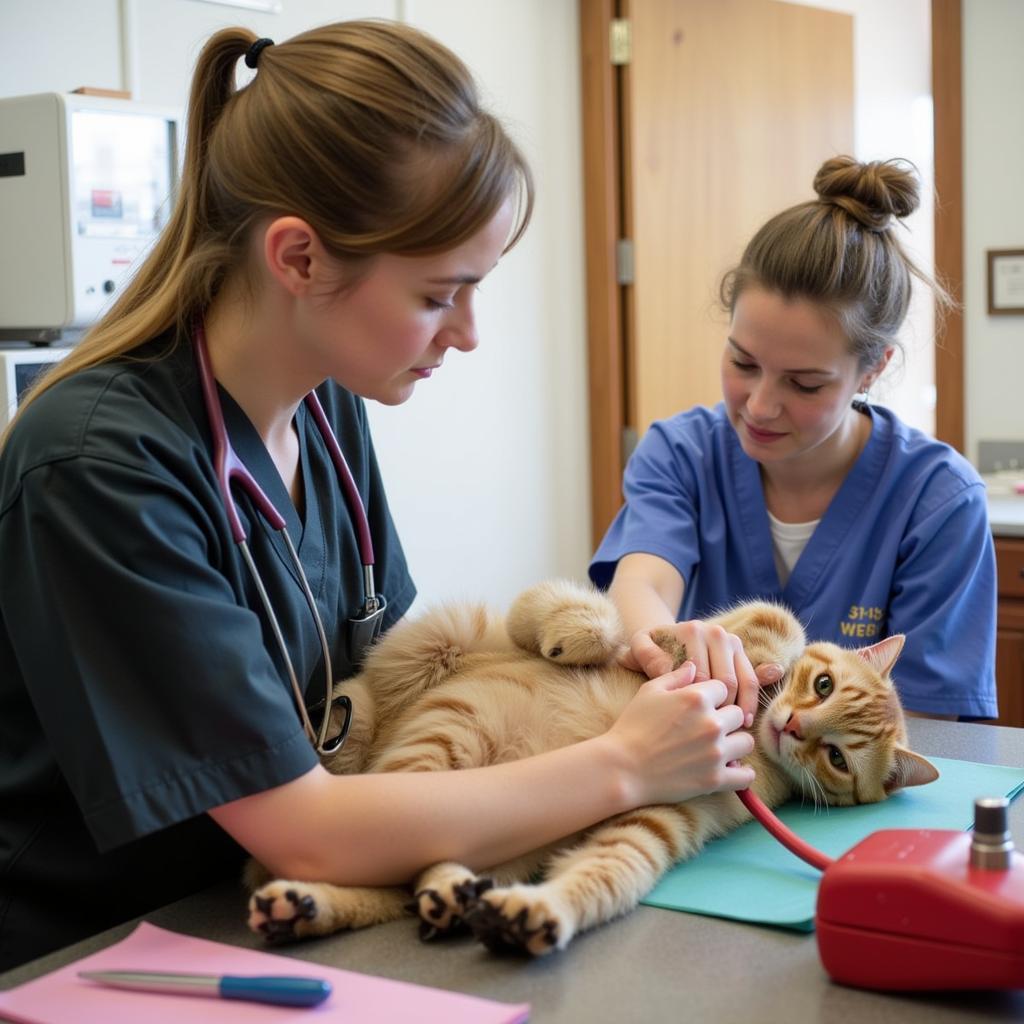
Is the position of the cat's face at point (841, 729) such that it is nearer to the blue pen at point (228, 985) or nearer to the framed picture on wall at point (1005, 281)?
the blue pen at point (228, 985)

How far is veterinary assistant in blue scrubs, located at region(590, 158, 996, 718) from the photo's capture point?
178 cm

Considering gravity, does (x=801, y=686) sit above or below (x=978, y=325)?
below

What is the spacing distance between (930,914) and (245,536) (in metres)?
0.65

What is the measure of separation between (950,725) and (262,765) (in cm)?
94

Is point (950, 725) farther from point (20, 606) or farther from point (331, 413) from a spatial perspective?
point (20, 606)

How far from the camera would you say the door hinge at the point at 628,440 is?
13.2 ft

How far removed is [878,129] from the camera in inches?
211

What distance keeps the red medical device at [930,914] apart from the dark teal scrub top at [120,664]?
0.43 metres

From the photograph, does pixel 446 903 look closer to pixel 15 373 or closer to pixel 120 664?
pixel 120 664

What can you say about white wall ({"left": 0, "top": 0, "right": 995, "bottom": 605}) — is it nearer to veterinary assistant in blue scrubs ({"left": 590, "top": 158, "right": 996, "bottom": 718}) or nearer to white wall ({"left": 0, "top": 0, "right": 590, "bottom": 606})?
white wall ({"left": 0, "top": 0, "right": 590, "bottom": 606})

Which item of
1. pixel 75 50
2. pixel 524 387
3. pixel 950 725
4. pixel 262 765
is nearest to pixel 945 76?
pixel 524 387

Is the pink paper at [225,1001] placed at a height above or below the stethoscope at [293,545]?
below

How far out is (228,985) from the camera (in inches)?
33.8

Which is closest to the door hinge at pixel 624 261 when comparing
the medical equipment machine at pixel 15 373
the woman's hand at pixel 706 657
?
the medical equipment machine at pixel 15 373
